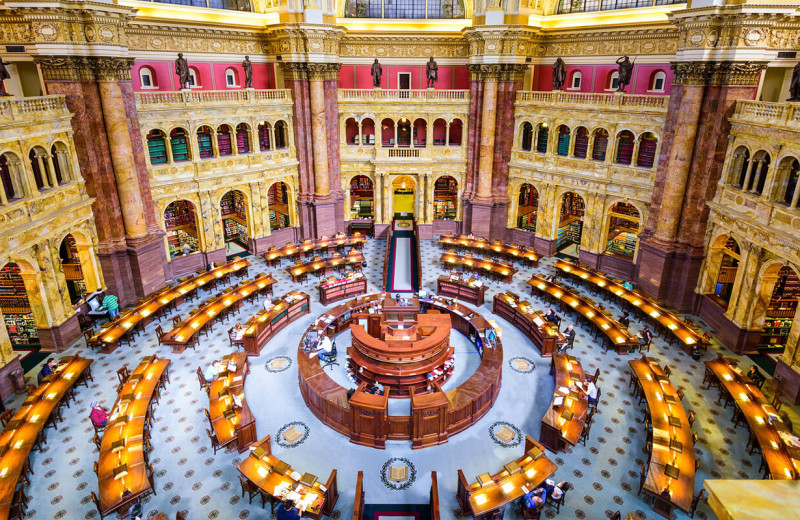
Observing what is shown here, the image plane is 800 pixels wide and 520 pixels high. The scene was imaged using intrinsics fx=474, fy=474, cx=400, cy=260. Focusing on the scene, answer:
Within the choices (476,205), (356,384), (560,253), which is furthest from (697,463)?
(476,205)

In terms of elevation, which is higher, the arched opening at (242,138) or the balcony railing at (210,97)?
the balcony railing at (210,97)

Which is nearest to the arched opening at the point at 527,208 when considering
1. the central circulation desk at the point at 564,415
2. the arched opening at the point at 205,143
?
the central circulation desk at the point at 564,415

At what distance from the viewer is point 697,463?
12.0 meters

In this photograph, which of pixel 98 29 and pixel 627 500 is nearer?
pixel 627 500

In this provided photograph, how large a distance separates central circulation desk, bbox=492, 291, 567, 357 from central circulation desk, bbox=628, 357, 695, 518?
383 centimetres

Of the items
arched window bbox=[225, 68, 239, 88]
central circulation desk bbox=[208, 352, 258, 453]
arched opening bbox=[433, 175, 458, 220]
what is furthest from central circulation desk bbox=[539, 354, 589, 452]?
arched window bbox=[225, 68, 239, 88]

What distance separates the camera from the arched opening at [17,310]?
65.0 feet

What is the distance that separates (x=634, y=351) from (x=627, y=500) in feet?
27.4

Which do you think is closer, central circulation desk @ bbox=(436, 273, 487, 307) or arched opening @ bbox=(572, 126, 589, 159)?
central circulation desk @ bbox=(436, 273, 487, 307)

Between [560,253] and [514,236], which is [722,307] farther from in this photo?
[514,236]

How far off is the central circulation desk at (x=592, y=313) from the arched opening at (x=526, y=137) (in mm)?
10416

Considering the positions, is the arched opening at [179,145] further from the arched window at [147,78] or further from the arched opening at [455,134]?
the arched opening at [455,134]

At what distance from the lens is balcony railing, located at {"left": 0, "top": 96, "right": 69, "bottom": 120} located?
16250mm

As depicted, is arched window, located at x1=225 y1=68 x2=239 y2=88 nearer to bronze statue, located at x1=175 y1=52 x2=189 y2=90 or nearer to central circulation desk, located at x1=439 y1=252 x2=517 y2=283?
bronze statue, located at x1=175 y1=52 x2=189 y2=90
